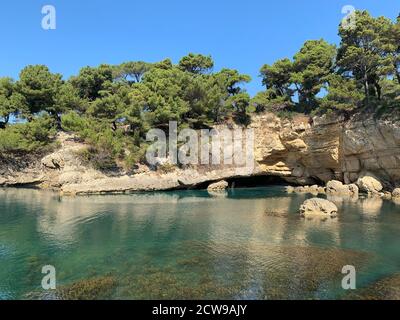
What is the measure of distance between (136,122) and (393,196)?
89.1 feet

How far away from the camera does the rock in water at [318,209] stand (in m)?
23.7

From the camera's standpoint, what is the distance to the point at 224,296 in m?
10.7

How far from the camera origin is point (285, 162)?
44281 mm

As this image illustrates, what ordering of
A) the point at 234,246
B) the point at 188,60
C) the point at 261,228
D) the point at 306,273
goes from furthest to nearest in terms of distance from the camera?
1. the point at 188,60
2. the point at 261,228
3. the point at 234,246
4. the point at 306,273

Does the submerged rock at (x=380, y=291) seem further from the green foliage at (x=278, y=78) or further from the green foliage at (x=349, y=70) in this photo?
the green foliage at (x=278, y=78)

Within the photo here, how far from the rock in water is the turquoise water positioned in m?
0.64

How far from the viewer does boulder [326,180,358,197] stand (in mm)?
36156

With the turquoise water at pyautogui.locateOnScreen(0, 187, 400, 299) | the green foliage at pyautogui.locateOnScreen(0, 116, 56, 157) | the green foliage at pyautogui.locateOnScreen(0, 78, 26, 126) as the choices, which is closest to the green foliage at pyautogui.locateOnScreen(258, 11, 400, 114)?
the turquoise water at pyautogui.locateOnScreen(0, 187, 400, 299)

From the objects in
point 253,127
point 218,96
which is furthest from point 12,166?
point 253,127

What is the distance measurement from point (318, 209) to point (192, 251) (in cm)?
1174

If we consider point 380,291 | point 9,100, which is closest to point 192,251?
point 380,291

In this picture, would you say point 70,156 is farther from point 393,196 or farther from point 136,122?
point 393,196
